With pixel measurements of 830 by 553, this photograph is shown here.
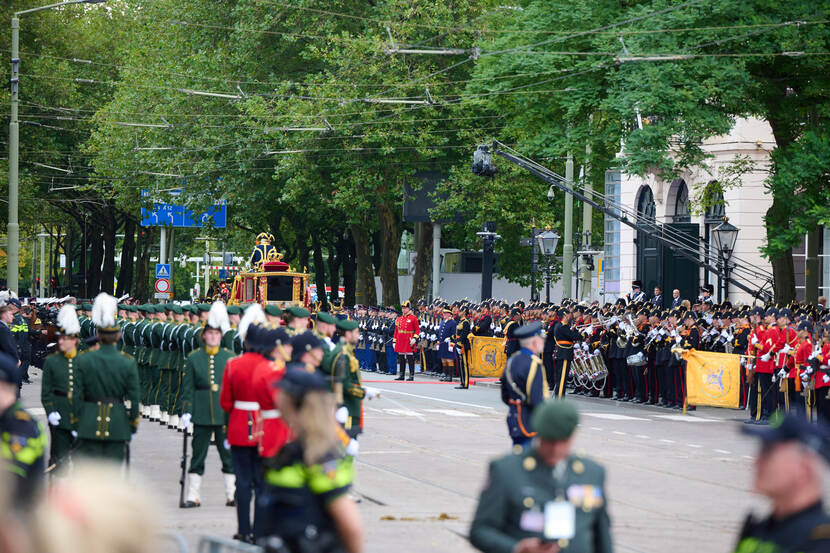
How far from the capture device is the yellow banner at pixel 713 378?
2538 centimetres

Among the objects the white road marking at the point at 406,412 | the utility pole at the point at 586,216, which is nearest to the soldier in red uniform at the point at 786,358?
the white road marking at the point at 406,412

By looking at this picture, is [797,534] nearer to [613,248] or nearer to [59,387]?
[59,387]

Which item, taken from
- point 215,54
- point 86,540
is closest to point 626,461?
point 86,540

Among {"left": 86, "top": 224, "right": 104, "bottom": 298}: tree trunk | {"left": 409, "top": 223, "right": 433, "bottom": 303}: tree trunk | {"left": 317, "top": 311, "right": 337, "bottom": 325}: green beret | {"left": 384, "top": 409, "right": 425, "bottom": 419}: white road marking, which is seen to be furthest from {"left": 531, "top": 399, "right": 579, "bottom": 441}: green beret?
{"left": 86, "top": 224, "right": 104, "bottom": 298}: tree trunk

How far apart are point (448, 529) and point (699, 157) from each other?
17.0 meters

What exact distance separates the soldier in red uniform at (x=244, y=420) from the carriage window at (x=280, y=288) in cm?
3406

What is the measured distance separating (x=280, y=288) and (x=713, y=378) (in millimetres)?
22694

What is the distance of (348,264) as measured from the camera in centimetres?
6719

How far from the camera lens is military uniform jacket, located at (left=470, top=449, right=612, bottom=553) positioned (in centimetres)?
574

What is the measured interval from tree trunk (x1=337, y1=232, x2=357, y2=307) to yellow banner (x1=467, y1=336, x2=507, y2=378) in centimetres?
2940

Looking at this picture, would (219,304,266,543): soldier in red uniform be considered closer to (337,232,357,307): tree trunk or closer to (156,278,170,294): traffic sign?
(156,278,170,294): traffic sign

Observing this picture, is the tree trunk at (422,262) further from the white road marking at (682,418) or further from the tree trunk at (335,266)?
the white road marking at (682,418)

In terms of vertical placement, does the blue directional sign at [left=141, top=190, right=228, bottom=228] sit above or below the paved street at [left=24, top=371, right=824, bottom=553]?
above

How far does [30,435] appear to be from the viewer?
26.3ft
